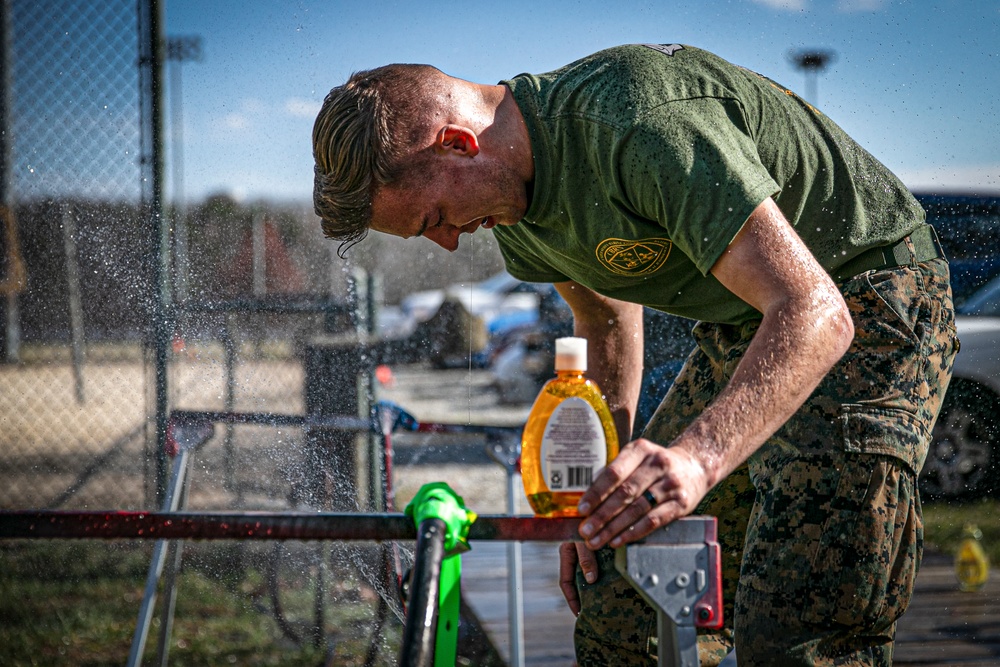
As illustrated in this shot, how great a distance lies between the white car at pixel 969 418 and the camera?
17.2 ft

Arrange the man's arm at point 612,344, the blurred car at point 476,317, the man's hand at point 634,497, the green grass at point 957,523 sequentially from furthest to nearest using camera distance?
the blurred car at point 476,317 → the green grass at point 957,523 → the man's arm at point 612,344 → the man's hand at point 634,497

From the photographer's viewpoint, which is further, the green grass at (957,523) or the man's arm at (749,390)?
the green grass at (957,523)

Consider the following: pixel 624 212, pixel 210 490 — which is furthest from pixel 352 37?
pixel 210 490

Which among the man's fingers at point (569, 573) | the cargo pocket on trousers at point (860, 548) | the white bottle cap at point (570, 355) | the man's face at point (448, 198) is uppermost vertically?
the man's face at point (448, 198)

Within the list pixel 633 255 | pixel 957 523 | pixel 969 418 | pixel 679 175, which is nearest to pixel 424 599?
pixel 679 175

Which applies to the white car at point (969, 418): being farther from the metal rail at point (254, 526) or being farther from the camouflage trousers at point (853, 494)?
the metal rail at point (254, 526)

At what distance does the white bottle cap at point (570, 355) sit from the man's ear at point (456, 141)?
1.57 ft

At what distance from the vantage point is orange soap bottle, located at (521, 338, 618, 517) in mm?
1499

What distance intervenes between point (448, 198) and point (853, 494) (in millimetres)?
936

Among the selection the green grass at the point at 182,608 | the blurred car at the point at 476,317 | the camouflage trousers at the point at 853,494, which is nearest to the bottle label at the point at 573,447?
the camouflage trousers at the point at 853,494

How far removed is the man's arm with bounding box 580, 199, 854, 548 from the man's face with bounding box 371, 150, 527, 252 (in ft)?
1.68

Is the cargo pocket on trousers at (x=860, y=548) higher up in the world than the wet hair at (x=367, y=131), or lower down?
lower down

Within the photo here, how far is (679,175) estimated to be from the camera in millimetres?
1530

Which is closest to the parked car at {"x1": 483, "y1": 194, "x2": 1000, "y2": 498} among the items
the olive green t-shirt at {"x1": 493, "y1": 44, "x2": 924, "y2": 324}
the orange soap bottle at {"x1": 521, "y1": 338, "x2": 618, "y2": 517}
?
the olive green t-shirt at {"x1": 493, "y1": 44, "x2": 924, "y2": 324}
